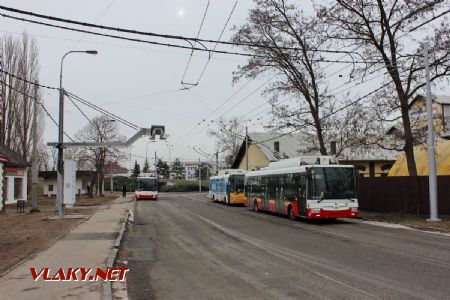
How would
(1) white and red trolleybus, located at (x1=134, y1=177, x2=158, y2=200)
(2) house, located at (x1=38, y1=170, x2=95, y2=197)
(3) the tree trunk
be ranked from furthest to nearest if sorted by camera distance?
(2) house, located at (x1=38, y1=170, x2=95, y2=197) → (1) white and red trolleybus, located at (x1=134, y1=177, x2=158, y2=200) → (3) the tree trunk

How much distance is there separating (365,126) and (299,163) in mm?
5654

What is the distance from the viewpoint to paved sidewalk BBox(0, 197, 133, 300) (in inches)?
305

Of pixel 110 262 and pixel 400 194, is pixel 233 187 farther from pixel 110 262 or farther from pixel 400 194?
pixel 110 262

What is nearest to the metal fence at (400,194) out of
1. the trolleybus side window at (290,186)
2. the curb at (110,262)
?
the trolleybus side window at (290,186)

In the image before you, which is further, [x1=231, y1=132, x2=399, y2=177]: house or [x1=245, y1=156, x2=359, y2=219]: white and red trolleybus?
[x1=231, y1=132, x2=399, y2=177]: house

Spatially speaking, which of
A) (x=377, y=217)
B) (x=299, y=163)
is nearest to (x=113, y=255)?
(x=299, y=163)

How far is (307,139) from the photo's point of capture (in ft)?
118

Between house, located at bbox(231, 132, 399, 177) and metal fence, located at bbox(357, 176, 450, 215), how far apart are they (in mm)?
7962

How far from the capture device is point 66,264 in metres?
10.6

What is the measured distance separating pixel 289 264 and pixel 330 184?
37.1 feet

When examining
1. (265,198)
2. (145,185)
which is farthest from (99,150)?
(265,198)

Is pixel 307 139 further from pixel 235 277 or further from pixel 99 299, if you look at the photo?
pixel 99 299

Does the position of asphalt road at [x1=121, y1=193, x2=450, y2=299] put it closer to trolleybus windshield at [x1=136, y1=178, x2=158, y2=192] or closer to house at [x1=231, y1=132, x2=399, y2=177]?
house at [x1=231, y1=132, x2=399, y2=177]

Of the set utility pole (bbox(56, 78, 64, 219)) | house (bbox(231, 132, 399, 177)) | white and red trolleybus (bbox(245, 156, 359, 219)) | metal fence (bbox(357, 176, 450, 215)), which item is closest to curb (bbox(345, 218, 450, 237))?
white and red trolleybus (bbox(245, 156, 359, 219))
